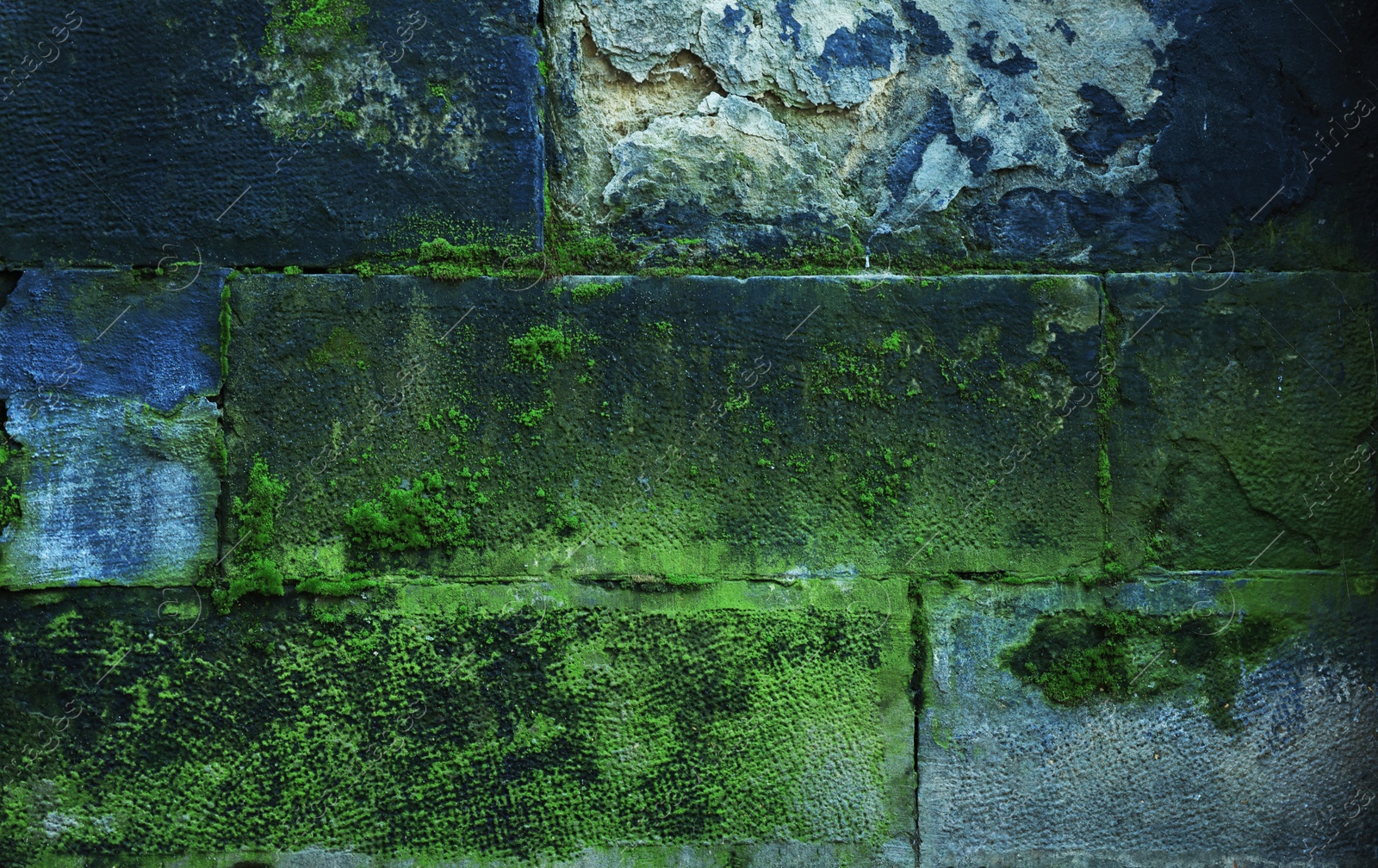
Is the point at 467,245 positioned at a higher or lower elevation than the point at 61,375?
higher

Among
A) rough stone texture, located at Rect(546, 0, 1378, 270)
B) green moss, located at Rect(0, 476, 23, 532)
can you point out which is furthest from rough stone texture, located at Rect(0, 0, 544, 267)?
green moss, located at Rect(0, 476, 23, 532)

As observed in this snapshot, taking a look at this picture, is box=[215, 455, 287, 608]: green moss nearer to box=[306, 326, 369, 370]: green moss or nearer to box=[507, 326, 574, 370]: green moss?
box=[306, 326, 369, 370]: green moss

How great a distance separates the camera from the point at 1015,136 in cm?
248

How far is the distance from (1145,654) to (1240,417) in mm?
742

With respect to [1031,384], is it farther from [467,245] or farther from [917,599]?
[467,245]

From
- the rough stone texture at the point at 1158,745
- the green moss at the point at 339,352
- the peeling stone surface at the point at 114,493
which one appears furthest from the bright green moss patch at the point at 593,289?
the rough stone texture at the point at 1158,745

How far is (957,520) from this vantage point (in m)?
2.44

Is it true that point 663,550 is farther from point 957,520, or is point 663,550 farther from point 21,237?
point 21,237

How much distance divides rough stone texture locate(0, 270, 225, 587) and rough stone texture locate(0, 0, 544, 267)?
132mm

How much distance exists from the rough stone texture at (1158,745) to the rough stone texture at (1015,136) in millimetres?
1034

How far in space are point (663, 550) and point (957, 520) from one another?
0.85 meters

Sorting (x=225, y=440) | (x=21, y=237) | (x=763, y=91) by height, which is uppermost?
(x=763, y=91)

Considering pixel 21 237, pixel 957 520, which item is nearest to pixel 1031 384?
pixel 957 520

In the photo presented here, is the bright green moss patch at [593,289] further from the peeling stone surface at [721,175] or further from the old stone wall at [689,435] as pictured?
the peeling stone surface at [721,175]
